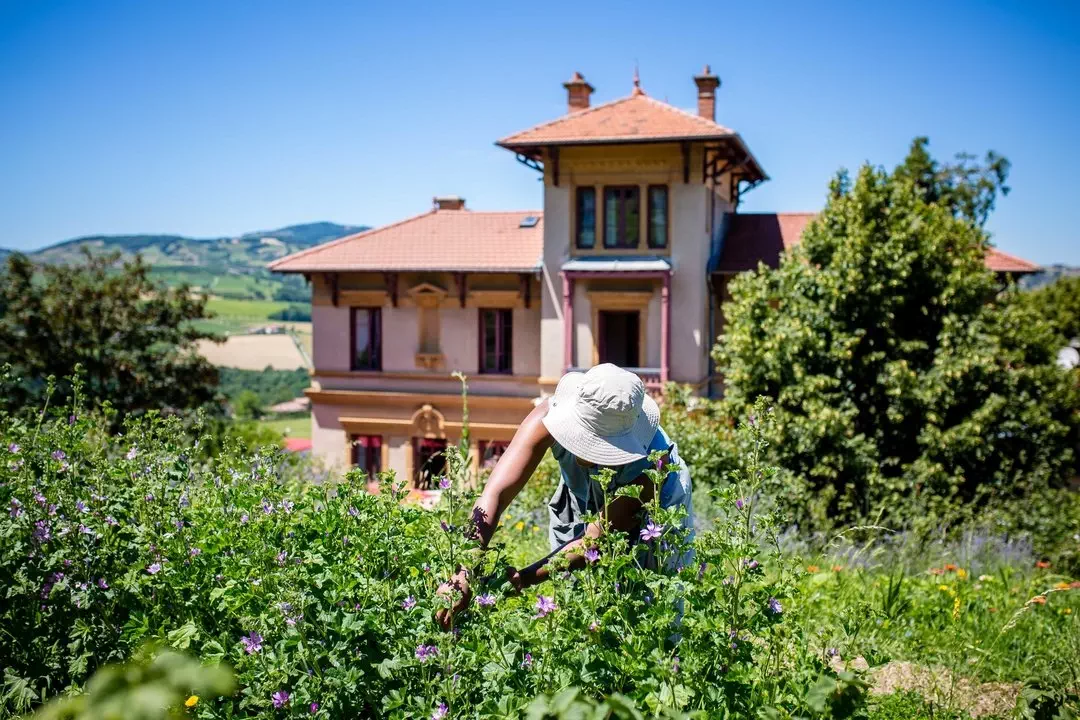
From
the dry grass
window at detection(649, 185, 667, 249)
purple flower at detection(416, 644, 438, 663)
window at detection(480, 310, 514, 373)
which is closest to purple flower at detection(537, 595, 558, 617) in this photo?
purple flower at detection(416, 644, 438, 663)

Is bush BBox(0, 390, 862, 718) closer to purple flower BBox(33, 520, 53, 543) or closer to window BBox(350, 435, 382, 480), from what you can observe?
purple flower BBox(33, 520, 53, 543)

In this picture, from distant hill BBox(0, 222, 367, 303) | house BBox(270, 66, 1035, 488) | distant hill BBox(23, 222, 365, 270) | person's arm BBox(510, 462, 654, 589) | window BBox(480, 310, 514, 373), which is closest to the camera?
person's arm BBox(510, 462, 654, 589)

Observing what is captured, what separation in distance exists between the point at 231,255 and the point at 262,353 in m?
63.7

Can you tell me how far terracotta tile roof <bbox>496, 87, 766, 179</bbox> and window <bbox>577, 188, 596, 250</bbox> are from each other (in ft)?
4.79

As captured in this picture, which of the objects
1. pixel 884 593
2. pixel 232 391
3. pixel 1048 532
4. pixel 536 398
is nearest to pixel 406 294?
pixel 536 398

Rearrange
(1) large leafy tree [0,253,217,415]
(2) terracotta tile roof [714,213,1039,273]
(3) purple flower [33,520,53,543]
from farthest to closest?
(1) large leafy tree [0,253,217,415], (2) terracotta tile roof [714,213,1039,273], (3) purple flower [33,520,53,543]

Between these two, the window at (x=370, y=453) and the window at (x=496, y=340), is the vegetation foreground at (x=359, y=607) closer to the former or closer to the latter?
the window at (x=496, y=340)

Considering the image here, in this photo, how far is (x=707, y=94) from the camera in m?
22.4

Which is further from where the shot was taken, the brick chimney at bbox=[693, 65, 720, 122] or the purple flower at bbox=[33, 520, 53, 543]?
the brick chimney at bbox=[693, 65, 720, 122]

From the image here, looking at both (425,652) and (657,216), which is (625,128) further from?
(425,652)

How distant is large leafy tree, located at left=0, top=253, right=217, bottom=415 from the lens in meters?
24.0

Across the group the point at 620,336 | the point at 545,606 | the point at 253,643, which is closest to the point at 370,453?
the point at 620,336

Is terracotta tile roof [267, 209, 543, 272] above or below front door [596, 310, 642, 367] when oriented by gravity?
above

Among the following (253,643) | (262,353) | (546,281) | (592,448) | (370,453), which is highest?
(546,281)
